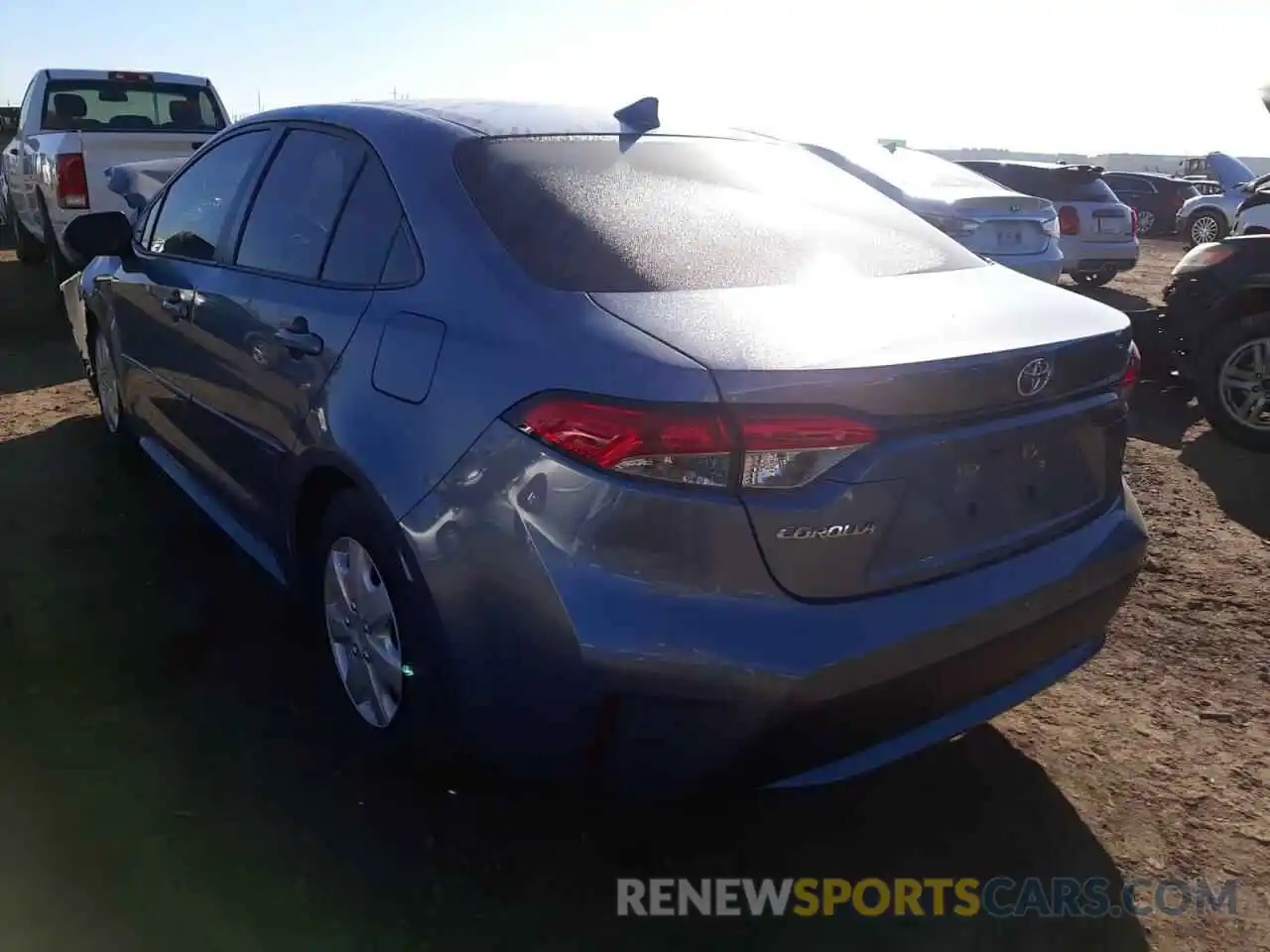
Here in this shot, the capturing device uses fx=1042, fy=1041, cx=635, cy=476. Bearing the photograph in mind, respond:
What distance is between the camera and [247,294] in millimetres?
3129

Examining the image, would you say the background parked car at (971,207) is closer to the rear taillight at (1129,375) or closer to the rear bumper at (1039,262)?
the rear bumper at (1039,262)

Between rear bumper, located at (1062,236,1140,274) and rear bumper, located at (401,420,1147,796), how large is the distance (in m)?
9.85

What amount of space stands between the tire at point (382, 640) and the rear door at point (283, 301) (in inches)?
11.8

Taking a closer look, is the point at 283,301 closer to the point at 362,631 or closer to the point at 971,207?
the point at 362,631

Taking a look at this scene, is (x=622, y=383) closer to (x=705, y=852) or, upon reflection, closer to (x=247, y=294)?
(x=705, y=852)

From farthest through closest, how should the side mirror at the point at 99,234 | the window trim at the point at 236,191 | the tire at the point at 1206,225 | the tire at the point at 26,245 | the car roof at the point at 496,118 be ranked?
the tire at the point at 1206,225, the tire at the point at 26,245, the side mirror at the point at 99,234, the window trim at the point at 236,191, the car roof at the point at 496,118

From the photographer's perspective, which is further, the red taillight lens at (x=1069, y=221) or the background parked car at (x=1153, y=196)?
the background parked car at (x=1153, y=196)

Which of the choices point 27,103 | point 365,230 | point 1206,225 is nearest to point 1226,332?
point 365,230

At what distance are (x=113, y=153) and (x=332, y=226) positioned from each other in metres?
6.72

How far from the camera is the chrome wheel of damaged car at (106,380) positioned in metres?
4.91

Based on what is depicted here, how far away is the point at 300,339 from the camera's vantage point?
2.72 m

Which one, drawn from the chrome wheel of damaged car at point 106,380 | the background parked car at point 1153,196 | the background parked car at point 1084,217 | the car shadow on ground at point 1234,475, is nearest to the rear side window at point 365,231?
the chrome wheel of damaged car at point 106,380

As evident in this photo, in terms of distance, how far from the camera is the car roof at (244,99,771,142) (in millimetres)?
2768

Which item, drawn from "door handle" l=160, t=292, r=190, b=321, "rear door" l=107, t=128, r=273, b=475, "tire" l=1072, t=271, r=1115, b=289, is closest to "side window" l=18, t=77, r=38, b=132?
"rear door" l=107, t=128, r=273, b=475
